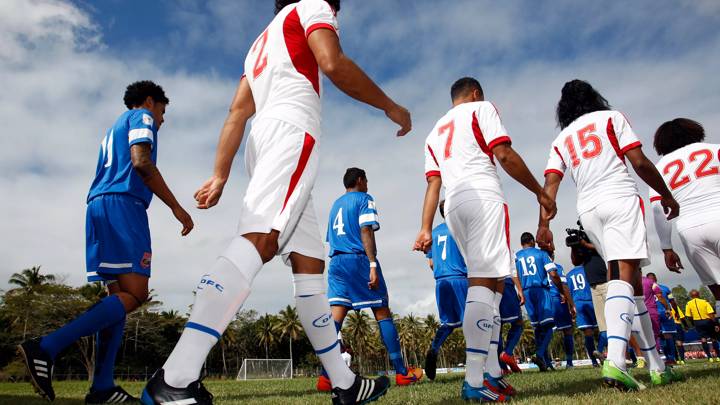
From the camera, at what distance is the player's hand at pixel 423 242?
4.19 metres

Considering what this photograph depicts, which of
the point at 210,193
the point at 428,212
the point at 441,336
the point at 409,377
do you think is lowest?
the point at 409,377

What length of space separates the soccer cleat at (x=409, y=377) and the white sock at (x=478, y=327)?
3.22m

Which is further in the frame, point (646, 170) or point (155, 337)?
point (155, 337)

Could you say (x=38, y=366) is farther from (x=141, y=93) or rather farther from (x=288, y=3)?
(x=288, y=3)

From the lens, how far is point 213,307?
2.18m

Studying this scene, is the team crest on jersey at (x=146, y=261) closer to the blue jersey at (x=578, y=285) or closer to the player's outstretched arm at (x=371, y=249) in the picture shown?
the player's outstretched arm at (x=371, y=249)

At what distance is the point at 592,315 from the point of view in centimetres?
1199

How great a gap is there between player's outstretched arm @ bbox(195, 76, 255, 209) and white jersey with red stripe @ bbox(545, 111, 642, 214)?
3.20 metres

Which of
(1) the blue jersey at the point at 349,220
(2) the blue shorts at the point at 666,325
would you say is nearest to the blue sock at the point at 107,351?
(1) the blue jersey at the point at 349,220

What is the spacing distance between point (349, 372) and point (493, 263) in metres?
1.56

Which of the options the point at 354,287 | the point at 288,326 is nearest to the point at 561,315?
the point at 354,287

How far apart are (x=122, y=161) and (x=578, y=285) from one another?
1105cm

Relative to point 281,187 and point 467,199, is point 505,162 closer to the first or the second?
point 467,199

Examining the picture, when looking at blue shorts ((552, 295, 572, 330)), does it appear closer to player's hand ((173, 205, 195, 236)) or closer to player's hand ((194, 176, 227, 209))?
player's hand ((173, 205, 195, 236))
